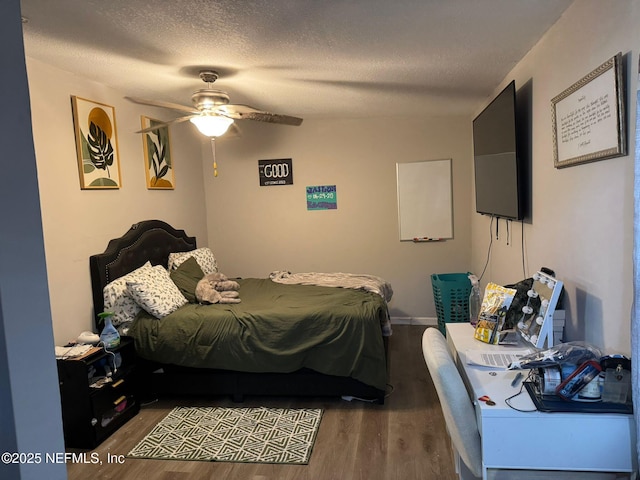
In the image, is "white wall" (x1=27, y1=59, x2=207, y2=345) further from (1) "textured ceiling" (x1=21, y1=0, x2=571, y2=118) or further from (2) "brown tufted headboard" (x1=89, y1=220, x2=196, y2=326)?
(1) "textured ceiling" (x1=21, y1=0, x2=571, y2=118)

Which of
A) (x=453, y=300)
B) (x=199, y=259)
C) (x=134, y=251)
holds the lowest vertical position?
(x=453, y=300)

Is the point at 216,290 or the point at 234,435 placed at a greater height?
the point at 216,290

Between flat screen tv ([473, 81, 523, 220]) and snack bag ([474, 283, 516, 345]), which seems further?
flat screen tv ([473, 81, 523, 220])

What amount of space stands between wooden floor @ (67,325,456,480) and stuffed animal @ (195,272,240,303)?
0.77m

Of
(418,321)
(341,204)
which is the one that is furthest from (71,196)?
(418,321)

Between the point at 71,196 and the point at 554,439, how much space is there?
3206 millimetres

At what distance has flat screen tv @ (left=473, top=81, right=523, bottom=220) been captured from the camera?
2738mm

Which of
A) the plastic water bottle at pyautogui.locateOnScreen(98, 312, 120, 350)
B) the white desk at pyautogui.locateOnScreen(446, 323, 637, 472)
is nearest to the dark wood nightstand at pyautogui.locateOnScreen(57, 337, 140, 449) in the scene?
the plastic water bottle at pyautogui.locateOnScreen(98, 312, 120, 350)

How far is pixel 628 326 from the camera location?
1.65 meters

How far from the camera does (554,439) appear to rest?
158cm

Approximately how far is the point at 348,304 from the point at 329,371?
1.72 feet

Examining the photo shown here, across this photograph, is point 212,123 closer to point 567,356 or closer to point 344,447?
point 344,447

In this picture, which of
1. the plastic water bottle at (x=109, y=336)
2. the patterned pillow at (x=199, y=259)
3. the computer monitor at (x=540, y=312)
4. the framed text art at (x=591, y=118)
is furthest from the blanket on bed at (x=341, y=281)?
the framed text art at (x=591, y=118)

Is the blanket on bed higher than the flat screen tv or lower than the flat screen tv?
lower
